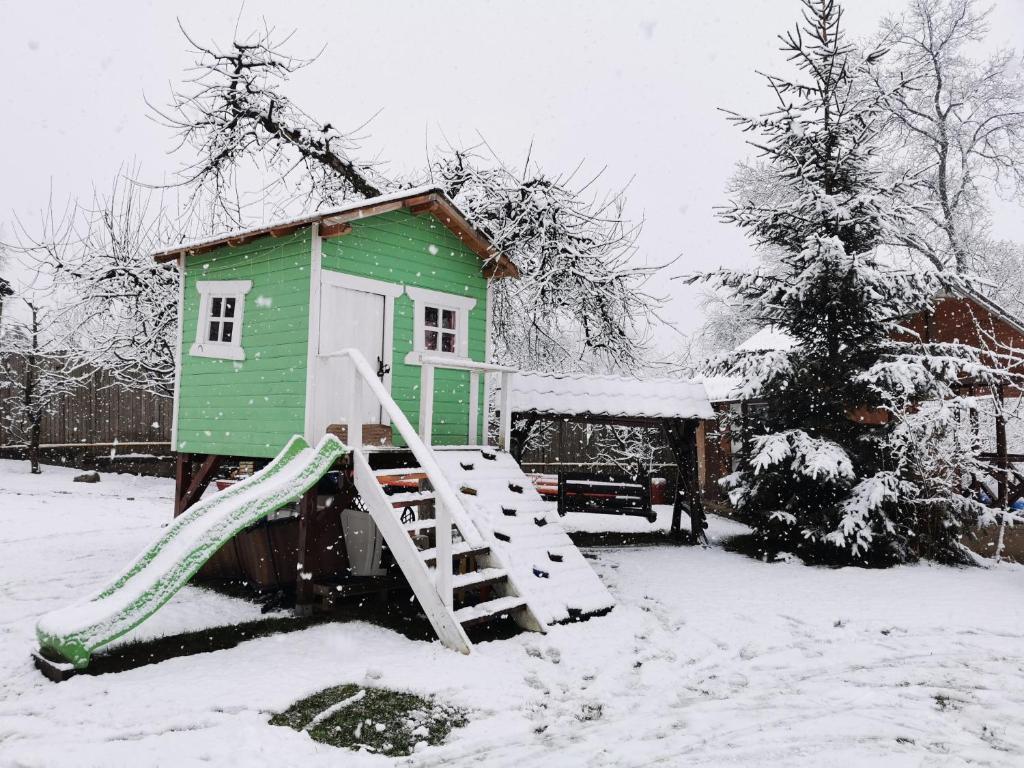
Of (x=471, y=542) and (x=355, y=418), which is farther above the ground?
(x=355, y=418)

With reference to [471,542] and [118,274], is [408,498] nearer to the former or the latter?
[471,542]

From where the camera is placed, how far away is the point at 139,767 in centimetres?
364

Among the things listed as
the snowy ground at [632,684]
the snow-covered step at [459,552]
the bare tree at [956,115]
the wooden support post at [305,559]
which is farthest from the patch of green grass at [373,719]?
the bare tree at [956,115]

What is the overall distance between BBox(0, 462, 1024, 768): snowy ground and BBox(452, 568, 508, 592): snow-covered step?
1.78 feet

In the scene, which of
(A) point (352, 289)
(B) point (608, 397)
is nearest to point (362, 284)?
(A) point (352, 289)

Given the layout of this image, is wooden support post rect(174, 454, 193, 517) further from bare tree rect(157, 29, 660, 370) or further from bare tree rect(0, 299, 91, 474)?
bare tree rect(0, 299, 91, 474)

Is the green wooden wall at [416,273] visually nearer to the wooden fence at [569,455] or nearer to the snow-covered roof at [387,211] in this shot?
the snow-covered roof at [387,211]

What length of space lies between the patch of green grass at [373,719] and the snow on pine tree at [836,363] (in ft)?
19.9

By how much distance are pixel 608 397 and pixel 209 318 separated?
5738 millimetres

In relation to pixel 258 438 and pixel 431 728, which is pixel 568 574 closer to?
pixel 431 728

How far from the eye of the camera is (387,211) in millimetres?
8109

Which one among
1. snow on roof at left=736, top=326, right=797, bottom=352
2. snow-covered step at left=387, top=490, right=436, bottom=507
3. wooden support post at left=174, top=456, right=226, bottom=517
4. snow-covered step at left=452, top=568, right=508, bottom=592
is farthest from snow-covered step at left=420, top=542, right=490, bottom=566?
snow on roof at left=736, top=326, right=797, bottom=352

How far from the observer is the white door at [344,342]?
Answer: 752 centimetres

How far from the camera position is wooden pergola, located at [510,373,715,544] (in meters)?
10.2
